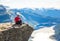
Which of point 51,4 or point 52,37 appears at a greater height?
point 51,4

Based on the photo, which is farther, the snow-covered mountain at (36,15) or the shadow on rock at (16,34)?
the snow-covered mountain at (36,15)

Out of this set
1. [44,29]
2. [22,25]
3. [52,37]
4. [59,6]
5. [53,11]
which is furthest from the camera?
[59,6]

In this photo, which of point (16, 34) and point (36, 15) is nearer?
point (16, 34)

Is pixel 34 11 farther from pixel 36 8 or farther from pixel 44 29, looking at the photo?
pixel 44 29

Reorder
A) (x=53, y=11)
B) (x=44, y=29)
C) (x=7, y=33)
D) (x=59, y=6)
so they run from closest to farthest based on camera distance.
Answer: (x=7, y=33) < (x=44, y=29) < (x=53, y=11) < (x=59, y=6)

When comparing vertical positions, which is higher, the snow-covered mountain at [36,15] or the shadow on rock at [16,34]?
the shadow on rock at [16,34]

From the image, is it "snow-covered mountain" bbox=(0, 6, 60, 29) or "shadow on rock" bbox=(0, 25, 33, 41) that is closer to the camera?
"shadow on rock" bbox=(0, 25, 33, 41)

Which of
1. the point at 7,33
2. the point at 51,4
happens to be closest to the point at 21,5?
the point at 51,4

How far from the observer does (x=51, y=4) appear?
26312 millimetres

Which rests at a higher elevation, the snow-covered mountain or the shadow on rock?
the shadow on rock

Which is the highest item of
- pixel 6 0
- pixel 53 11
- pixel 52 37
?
pixel 6 0

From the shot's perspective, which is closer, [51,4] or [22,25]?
[22,25]

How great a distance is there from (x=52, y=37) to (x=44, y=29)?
266cm

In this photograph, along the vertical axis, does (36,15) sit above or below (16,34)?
below
